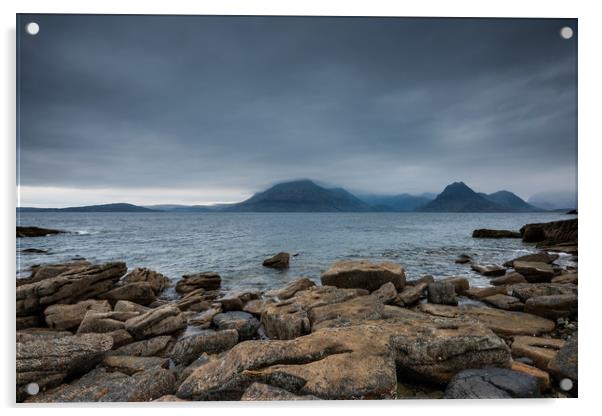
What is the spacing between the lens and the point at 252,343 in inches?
116

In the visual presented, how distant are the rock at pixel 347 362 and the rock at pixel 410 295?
9.94ft

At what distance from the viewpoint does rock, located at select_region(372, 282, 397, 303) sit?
6046 mm

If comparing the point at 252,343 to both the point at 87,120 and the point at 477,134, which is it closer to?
the point at 87,120

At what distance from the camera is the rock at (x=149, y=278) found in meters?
8.02

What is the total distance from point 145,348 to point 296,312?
2.43 m

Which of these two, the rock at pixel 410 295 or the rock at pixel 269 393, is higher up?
the rock at pixel 269 393

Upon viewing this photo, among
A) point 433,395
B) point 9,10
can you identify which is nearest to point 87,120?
point 9,10

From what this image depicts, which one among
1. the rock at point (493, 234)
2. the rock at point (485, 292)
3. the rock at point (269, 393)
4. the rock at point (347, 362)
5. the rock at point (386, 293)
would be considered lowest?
the rock at point (493, 234)

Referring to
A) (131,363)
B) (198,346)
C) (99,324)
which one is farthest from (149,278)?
(198,346)

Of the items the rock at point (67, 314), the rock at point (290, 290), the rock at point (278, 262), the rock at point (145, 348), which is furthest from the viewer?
the rock at point (278, 262)

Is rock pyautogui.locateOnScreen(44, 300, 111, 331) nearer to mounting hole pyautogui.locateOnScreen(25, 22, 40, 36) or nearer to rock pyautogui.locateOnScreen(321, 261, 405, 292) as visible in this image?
mounting hole pyautogui.locateOnScreen(25, 22, 40, 36)

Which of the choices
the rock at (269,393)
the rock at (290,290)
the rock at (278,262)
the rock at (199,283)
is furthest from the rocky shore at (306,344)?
the rock at (278,262)

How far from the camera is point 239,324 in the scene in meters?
4.99

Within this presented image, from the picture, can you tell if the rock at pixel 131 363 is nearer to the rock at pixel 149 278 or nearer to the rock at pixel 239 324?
the rock at pixel 239 324
